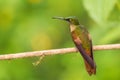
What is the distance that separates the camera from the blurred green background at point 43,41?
Result: 5500 millimetres

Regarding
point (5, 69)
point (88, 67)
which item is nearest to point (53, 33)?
point (5, 69)

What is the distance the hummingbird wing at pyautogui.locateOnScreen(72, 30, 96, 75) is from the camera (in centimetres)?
359

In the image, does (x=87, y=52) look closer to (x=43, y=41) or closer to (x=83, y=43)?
(x=83, y=43)

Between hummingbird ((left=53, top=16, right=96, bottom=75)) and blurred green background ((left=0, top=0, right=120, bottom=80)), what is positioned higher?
hummingbird ((left=53, top=16, right=96, bottom=75))

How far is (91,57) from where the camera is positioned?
12.0 ft

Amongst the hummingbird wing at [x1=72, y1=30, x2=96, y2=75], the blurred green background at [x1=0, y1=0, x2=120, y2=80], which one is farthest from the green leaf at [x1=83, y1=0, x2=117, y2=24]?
the blurred green background at [x1=0, y1=0, x2=120, y2=80]

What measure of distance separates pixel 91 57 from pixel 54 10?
3779mm

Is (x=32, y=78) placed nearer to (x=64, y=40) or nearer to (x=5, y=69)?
(x=5, y=69)

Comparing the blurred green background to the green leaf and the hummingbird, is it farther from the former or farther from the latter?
the green leaf

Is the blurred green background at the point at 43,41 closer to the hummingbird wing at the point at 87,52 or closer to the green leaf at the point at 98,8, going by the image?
the hummingbird wing at the point at 87,52

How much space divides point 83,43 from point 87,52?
6.1 inches

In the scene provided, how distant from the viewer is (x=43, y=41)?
7.30 m

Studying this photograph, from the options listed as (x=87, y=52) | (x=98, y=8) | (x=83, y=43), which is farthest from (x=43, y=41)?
(x=98, y=8)

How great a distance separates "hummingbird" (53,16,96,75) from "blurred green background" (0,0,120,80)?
138 cm
